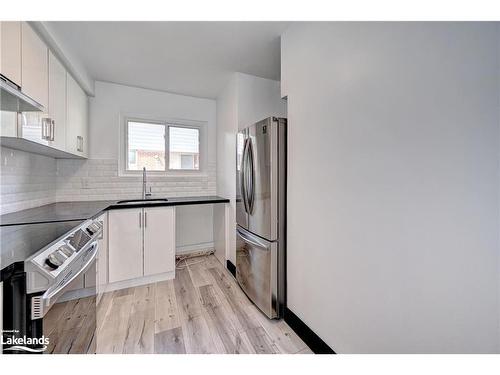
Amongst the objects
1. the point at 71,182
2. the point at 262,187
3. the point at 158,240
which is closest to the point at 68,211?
the point at 158,240

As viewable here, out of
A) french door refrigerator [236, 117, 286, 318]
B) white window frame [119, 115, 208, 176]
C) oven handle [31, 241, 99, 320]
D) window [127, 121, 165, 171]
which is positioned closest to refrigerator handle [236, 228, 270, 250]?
french door refrigerator [236, 117, 286, 318]

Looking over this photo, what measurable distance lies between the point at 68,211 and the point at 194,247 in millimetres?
1743

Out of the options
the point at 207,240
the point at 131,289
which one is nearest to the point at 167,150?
the point at 207,240

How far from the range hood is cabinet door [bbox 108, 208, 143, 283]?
114 cm

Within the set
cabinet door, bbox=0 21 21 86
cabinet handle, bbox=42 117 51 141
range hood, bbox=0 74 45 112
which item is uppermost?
cabinet door, bbox=0 21 21 86

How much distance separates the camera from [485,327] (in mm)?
725

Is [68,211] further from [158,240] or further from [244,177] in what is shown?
[244,177]

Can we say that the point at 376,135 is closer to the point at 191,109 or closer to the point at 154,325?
the point at 154,325

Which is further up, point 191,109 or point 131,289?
point 191,109

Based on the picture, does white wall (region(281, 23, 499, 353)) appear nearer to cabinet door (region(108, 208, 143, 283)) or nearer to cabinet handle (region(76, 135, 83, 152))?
cabinet door (region(108, 208, 143, 283))

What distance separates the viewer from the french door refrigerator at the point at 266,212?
5.70 ft

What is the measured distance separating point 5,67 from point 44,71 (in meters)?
0.47

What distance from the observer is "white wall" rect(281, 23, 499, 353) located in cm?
73

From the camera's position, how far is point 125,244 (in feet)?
7.30
